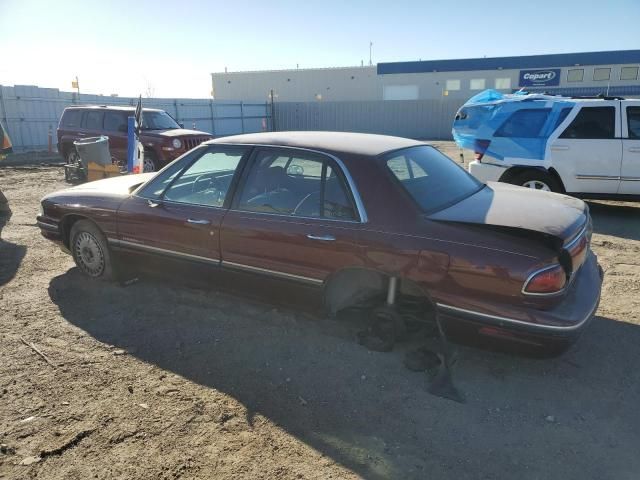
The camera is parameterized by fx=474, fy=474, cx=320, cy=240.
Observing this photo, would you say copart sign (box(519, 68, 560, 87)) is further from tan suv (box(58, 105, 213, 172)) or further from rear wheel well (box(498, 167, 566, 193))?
rear wheel well (box(498, 167, 566, 193))

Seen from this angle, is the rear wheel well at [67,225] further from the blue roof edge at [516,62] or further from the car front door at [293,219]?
the blue roof edge at [516,62]

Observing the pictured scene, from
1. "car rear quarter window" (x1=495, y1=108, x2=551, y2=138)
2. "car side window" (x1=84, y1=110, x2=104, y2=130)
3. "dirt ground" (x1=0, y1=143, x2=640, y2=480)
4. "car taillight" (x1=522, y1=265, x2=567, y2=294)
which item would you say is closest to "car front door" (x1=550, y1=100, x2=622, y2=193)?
"car rear quarter window" (x1=495, y1=108, x2=551, y2=138)

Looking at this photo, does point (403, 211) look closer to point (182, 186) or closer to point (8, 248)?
point (182, 186)

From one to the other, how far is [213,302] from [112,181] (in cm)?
194

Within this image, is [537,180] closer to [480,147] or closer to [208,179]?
[480,147]

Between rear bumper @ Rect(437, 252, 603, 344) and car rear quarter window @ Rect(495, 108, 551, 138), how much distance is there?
5.40 meters

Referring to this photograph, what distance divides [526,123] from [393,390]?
250 inches

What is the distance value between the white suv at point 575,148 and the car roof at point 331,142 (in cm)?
452

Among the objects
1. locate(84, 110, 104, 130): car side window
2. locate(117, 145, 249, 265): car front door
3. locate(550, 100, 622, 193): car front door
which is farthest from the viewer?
locate(84, 110, 104, 130): car side window

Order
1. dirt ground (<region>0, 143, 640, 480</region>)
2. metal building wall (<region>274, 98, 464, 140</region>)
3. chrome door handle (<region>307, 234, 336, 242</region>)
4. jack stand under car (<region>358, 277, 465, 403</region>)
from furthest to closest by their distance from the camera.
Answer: metal building wall (<region>274, 98, 464, 140</region>) → chrome door handle (<region>307, 234, 336, 242</region>) → jack stand under car (<region>358, 277, 465, 403</region>) → dirt ground (<region>0, 143, 640, 480</region>)

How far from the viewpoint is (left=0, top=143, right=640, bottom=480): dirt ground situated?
254 centimetres

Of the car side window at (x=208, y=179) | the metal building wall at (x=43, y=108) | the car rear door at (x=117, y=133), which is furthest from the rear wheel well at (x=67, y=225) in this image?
the metal building wall at (x=43, y=108)

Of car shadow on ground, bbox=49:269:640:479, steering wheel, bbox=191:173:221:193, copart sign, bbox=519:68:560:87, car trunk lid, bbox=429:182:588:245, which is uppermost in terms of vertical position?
copart sign, bbox=519:68:560:87

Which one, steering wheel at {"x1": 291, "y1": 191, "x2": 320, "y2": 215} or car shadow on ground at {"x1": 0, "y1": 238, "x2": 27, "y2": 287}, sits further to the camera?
car shadow on ground at {"x1": 0, "y1": 238, "x2": 27, "y2": 287}
